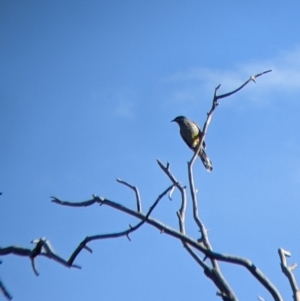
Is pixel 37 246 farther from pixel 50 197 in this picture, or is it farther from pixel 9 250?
pixel 50 197

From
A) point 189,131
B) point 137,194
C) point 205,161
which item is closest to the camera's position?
point 137,194

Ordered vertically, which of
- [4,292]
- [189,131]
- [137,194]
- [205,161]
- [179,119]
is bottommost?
[4,292]

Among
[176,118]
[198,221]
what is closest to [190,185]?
[198,221]

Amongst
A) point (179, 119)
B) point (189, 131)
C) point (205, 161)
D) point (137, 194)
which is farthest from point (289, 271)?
point (179, 119)

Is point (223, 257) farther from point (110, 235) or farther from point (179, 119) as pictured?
point (179, 119)

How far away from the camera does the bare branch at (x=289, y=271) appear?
420cm

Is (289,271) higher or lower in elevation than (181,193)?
lower

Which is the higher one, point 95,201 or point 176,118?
point 176,118

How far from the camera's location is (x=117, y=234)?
4.24 metres

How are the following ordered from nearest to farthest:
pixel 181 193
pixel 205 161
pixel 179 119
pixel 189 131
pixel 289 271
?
pixel 289 271 → pixel 181 193 → pixel 205 161 → pixel 189 131 → pixel 179 119

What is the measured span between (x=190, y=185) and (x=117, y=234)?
4.15 ft

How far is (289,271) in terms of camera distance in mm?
4504

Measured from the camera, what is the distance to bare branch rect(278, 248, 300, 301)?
4.20 metres

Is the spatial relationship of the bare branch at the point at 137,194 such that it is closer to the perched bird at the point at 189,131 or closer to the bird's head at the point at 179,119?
the perched bird at the point at 189,131
